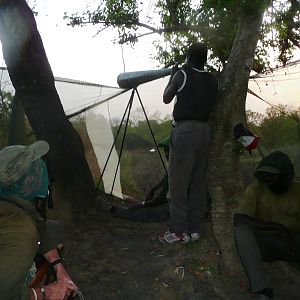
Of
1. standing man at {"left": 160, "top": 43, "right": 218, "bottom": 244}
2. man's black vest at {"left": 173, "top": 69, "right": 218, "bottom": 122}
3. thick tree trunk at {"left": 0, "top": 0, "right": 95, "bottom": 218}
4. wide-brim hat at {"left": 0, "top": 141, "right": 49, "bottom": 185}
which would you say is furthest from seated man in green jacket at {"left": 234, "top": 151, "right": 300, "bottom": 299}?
thick tree trunk at {"left": 0, "top": 0, "right": 95, "bottom": 218}

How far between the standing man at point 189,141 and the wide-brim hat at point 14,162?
5.72 ft

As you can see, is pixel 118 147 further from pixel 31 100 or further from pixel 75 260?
pixel 75 260

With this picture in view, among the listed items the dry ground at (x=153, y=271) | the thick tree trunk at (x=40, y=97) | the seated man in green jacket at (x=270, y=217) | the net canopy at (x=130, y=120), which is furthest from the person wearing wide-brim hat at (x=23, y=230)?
the net canopy at (x=130, y=120)

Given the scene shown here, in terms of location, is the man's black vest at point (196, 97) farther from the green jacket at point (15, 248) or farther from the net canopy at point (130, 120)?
the net canopy at point (130, 120)

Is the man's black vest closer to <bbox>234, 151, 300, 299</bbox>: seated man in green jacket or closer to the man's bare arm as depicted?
the man's bare arm

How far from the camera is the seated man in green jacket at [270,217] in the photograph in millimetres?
2912

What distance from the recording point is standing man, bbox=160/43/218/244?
11.6 ft

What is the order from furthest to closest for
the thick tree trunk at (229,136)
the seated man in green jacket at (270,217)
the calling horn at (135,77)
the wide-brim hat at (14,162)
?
1. the calling horn at (135,77)
2. the thick tree trunk at (229,136)
3. the seated man in green jacket at (270,217)
4. the wide-brim hat at (14,162)

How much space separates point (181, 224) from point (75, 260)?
98 centimetres

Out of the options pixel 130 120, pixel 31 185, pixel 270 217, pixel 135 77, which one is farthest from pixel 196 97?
pixel 130 120

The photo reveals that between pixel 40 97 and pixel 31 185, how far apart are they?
2.80 metres

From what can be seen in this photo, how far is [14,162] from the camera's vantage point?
1921mm

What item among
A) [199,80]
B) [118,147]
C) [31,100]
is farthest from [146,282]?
[118,147]

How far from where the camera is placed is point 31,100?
463 cm
